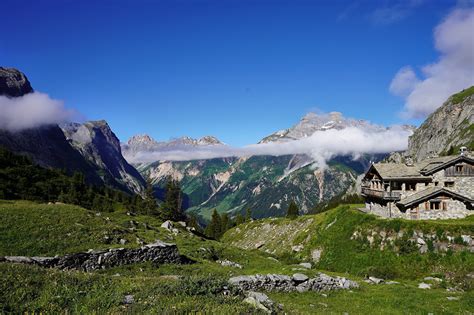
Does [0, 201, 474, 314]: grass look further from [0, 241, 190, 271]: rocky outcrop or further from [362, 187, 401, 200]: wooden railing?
[362, 187, 401, 200]: wooden railing

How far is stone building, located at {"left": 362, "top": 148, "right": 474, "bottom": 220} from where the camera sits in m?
54.2

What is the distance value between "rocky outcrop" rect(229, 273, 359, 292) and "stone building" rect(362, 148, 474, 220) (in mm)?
34027

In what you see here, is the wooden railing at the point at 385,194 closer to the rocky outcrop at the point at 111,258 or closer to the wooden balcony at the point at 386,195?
the wooden balcony at the point at 386,195

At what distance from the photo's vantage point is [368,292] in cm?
2723

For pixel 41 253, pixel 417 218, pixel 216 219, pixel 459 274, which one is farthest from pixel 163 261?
pixel 216 219

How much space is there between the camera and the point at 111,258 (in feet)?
99.1

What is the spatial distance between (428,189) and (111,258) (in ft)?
175

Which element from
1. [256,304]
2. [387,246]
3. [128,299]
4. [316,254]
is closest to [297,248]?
[316,254]

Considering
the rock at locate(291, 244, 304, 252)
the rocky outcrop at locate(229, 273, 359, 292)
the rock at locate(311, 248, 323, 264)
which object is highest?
the rocky outcrop at locate(229, 273, 359, 292)

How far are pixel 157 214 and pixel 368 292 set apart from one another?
104 meters

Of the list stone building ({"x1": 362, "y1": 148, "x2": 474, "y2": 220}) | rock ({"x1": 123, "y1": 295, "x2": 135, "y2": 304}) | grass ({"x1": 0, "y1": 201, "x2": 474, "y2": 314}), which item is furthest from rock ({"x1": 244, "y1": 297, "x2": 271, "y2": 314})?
stone building ({"x1": 362, "y1": 148, "x2": 474, "y2": 220})

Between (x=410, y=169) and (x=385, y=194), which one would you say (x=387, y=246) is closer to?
(x=385, y=194)

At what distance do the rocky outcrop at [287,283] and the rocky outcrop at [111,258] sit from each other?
1184 centimetres

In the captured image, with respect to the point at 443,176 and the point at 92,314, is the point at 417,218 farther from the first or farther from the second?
the point at 92,314
